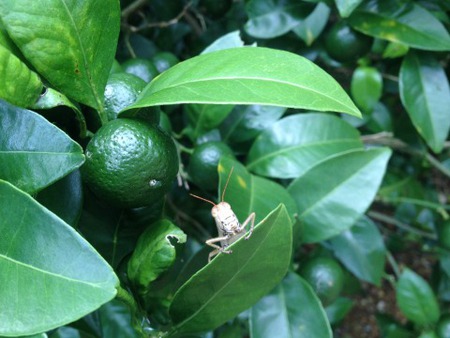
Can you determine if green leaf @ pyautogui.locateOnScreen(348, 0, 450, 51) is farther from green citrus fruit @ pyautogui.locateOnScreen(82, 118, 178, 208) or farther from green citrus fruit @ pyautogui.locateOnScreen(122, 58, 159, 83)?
green citrus fruit @ pyautogui.locateOnScreen(82, 118, 178, 208)

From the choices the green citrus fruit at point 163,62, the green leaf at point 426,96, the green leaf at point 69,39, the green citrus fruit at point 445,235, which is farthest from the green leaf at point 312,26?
the green leaf at point 69,39

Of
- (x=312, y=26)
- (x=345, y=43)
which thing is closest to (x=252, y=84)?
(x=345, y=43)

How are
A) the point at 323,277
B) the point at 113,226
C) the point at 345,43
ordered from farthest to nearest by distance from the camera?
the point at 345,43, the point at 323,277, the point at 113,226

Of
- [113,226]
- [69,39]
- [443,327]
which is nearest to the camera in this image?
[69,39]

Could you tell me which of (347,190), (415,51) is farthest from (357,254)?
(415,51)

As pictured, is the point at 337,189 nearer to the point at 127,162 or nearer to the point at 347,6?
the point at 347,6

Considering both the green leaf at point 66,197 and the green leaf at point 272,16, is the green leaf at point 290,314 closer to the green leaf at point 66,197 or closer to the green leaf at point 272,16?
the green leaf at point 66,197
